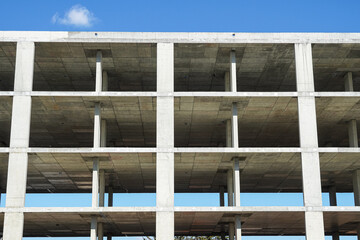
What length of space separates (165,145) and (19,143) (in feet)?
27.7

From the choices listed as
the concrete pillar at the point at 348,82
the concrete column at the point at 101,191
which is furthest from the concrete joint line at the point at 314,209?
the concrete column at the point at 101,191

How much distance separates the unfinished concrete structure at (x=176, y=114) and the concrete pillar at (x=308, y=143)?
0.20 feet

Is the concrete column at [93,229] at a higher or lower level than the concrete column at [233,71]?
lower

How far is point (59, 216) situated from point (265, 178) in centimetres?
1580

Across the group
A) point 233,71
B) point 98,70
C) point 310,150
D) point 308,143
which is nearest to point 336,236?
point 310,150

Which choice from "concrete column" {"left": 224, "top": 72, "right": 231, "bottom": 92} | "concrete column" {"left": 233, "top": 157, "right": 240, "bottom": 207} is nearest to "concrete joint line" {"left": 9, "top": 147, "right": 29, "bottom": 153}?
"concrete column" {"left": 233, "top": 157, "right": 240, "bottom": 207}

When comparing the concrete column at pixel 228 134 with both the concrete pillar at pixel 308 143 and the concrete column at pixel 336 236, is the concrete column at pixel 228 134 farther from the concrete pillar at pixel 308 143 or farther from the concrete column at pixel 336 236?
the concrete column at pixel 336 236

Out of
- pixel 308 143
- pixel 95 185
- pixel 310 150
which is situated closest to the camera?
pixel 310 150

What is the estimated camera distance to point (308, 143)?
30.4 metres

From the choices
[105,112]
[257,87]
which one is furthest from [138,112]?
[257,87]

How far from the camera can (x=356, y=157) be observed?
105 feet

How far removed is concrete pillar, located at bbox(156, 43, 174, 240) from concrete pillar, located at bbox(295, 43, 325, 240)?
24.9 ft

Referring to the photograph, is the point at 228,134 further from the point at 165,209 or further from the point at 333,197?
the point at 333,197

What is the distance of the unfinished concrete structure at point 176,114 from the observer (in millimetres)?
29922
